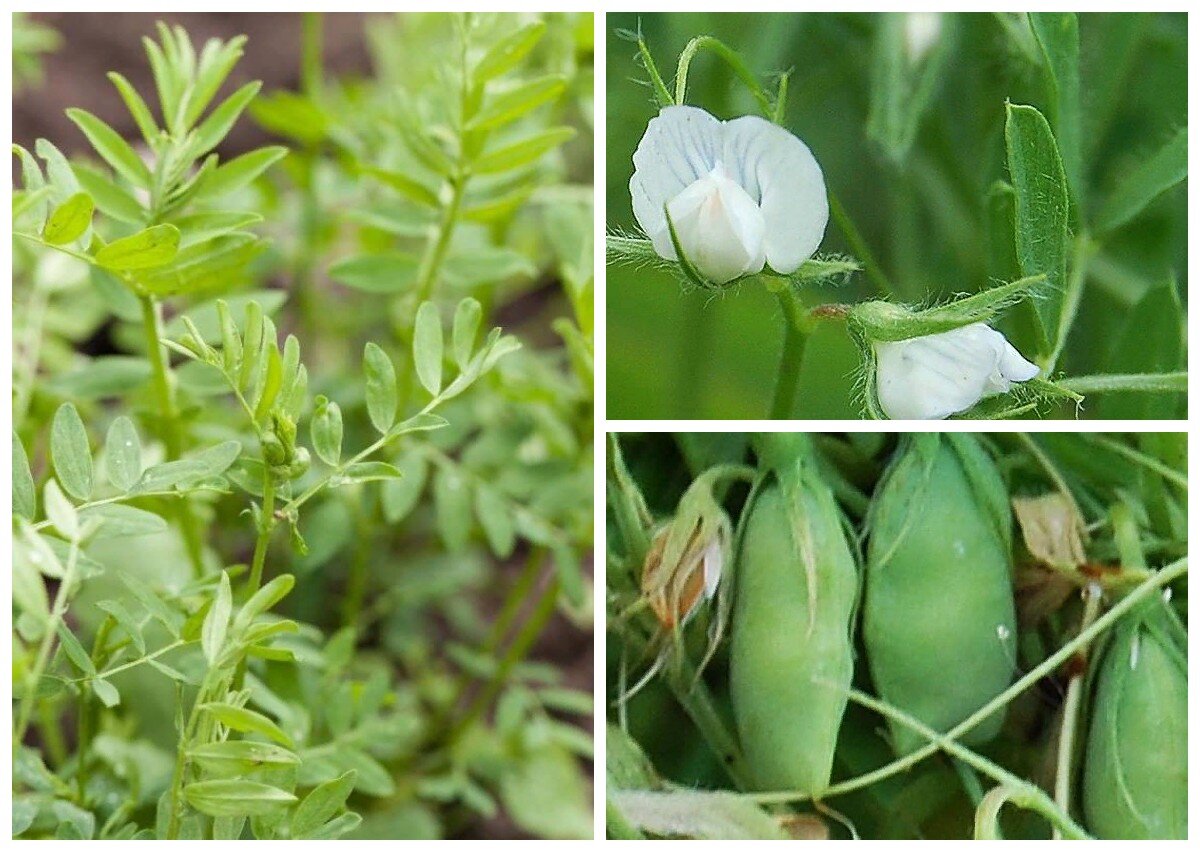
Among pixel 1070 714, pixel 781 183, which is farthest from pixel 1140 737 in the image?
pixel 781 183

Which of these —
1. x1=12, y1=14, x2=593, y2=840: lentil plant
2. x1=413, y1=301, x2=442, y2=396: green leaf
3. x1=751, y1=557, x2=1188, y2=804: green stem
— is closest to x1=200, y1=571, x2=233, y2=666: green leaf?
x1=12, y1=14, x2=593, y2=840: lentil plant

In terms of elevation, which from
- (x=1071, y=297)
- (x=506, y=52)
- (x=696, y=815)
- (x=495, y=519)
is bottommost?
(x=696, y=815)

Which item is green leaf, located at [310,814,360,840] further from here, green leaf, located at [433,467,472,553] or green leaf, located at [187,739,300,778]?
green leaf, located at [433,467,472,553]

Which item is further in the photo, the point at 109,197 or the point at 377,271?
the point at 377,271

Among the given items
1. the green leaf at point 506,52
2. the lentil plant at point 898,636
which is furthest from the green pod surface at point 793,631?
the green leaf at point 506,52

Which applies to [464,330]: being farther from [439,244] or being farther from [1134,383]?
[1134,383]

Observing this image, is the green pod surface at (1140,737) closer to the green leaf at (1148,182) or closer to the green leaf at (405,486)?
the green leaf at (1148,182)
